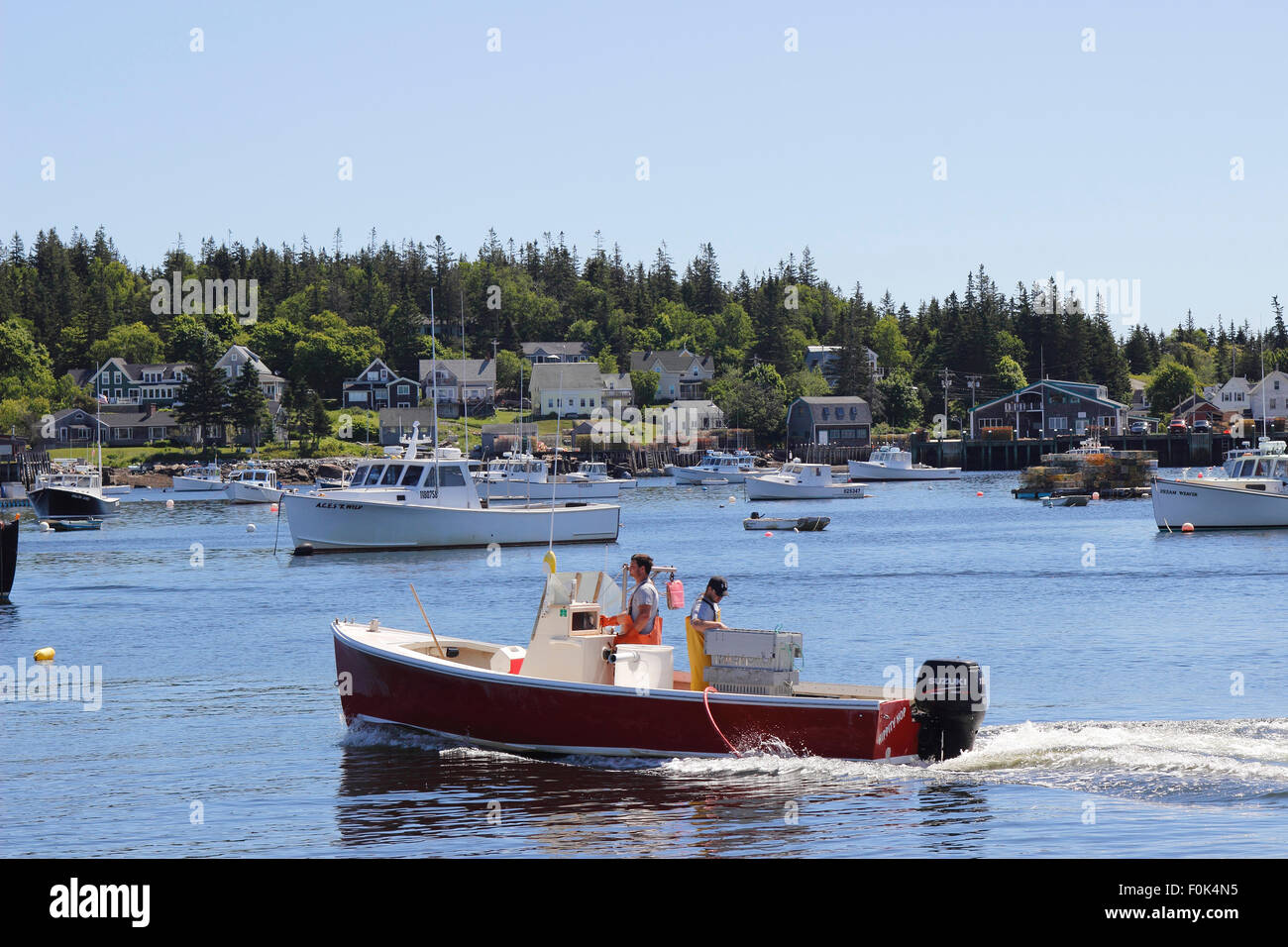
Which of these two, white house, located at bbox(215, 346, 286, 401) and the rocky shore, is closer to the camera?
the rocky shore

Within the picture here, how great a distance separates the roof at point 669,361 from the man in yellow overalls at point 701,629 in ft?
533

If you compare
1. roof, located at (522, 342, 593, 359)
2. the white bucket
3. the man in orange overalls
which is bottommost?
the white bucket

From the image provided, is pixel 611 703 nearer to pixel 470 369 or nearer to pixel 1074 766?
pixel 1074 766

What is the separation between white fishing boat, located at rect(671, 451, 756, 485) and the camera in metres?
124

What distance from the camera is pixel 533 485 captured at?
264 feet

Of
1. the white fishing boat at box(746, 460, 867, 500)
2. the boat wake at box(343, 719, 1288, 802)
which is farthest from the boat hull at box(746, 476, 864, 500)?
the boat wake at box(343, 719, 1288, 802)

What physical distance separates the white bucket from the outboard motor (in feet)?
9.57

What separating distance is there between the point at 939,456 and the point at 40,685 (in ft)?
416

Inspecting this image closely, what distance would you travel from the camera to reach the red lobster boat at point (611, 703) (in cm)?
1527

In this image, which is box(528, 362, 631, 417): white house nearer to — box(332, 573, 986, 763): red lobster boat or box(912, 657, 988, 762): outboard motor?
box(332, 573, 986, 763): red lobster boat

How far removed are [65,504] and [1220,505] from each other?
6186 centimetres

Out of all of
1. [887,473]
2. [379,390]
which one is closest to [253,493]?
[887,473]

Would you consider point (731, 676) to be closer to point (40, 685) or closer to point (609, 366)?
point (40, 685)

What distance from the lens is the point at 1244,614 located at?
30.7 meters
